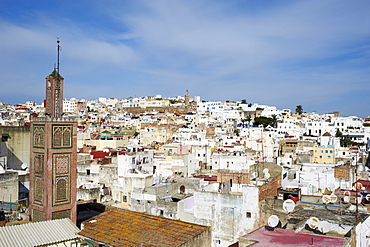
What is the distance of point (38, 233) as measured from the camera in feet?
36.2

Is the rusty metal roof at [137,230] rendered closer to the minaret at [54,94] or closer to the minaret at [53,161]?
the minaret at [53,161]

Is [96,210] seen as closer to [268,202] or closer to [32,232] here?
[32,232]

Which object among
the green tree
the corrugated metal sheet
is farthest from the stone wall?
the green tree

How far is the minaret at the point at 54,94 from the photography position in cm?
1270

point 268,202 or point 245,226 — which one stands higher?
point 268,202

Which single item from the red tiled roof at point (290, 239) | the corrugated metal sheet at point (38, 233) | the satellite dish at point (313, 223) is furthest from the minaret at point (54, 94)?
the satellite dish at point (313, 223)

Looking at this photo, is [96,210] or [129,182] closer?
[96,210]

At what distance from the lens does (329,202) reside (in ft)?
51.6

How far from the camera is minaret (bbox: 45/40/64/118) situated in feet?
41.7

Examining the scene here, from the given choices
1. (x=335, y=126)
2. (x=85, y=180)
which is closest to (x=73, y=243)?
(x=85, y=180)

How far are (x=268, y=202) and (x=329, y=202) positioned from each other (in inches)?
107

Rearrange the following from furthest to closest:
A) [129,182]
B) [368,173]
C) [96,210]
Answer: [368,173], [129,182], [96,210]

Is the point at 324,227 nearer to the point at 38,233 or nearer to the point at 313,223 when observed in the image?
the point at 313,223

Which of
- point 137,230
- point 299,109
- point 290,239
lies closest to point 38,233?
point 137,230
